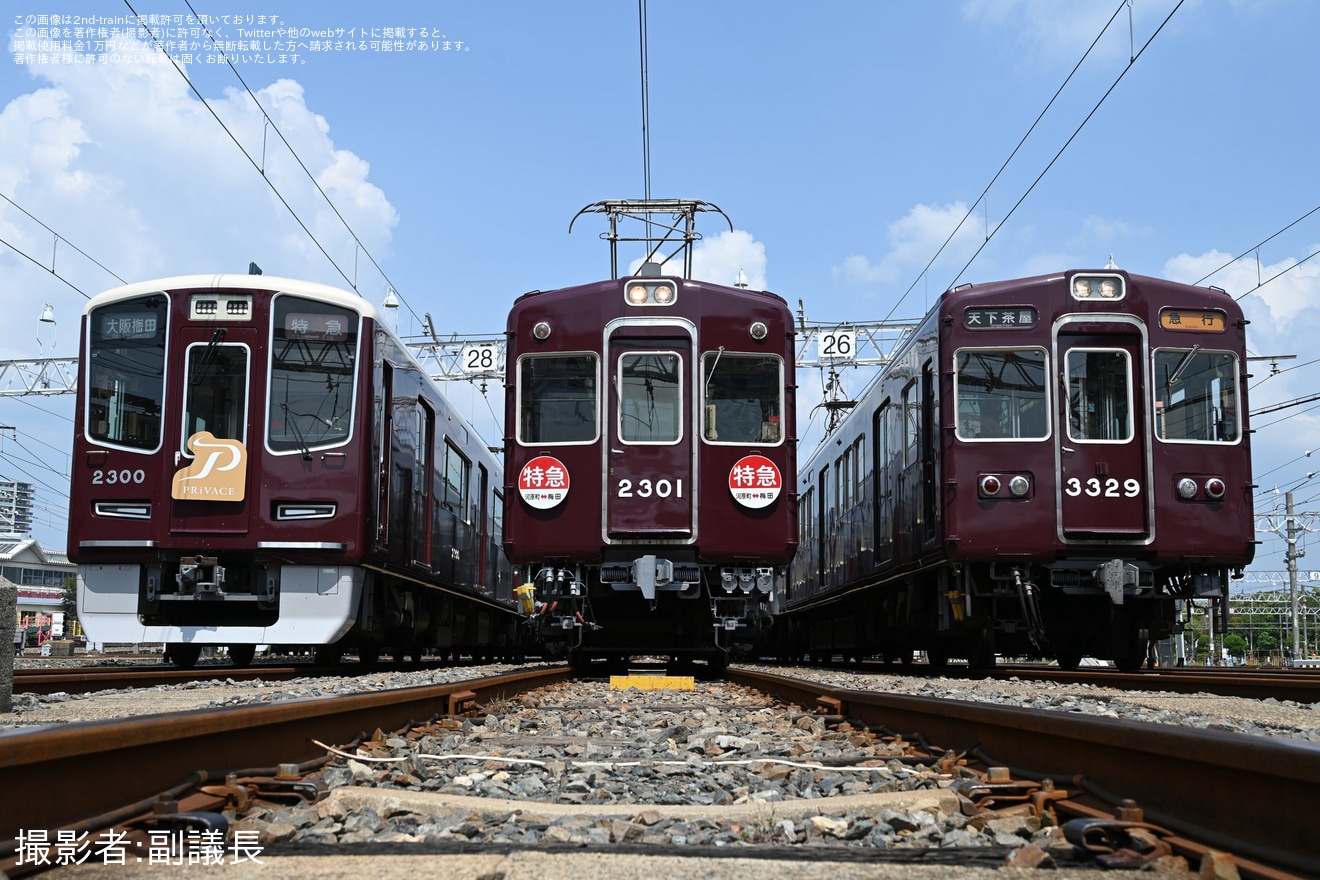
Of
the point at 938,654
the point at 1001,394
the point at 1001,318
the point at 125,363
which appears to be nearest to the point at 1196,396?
the point at 1001,394

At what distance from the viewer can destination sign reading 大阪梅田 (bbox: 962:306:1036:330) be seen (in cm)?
993

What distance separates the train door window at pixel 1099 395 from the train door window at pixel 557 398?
3.95 metres

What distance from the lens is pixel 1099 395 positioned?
9.95 meters

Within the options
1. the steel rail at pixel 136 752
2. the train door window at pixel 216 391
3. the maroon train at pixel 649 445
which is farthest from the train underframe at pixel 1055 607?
the steel rail at pixel 136 752

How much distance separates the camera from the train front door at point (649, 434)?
9891 mm

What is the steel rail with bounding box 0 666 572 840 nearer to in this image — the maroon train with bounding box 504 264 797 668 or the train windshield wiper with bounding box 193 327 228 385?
the maroon train with bounding box 504 264 797 668

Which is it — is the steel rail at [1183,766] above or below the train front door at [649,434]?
below

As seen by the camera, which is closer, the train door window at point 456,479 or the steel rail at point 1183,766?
the steel rail at point 1183,766

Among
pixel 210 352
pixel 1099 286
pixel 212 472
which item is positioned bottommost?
pixel 212 472

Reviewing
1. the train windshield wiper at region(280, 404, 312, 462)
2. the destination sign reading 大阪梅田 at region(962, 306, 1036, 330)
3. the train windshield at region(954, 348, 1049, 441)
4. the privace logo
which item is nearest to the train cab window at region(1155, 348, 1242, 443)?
the train windshield at region(954, 348, 1049, 441)

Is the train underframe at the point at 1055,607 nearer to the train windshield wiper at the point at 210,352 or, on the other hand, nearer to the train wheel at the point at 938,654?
the train wheel at the point at 938,654

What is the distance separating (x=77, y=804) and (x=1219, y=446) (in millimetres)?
9209

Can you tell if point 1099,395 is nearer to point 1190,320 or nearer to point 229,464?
point 1190,320

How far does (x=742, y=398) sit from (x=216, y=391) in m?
4.35
